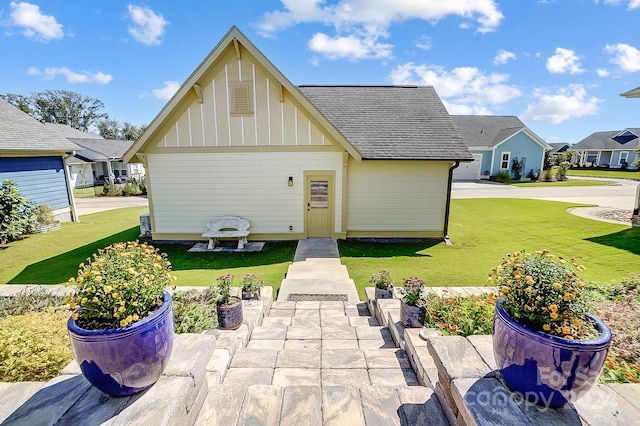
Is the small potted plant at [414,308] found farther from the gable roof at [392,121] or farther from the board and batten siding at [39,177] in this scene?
the board and batten siding at [39,177]

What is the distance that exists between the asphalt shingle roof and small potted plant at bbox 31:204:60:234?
33117mm

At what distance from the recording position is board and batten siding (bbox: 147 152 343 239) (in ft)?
32.5

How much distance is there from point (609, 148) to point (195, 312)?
196 feet

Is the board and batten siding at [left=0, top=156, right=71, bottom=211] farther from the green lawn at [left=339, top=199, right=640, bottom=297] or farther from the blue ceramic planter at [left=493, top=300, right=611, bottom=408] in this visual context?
the blue ceramic planter at [left=493, top=300, right=611, bottom=408]

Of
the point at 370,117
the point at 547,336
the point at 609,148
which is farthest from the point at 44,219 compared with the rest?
the point at 609,148

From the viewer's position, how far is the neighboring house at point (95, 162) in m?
28.5

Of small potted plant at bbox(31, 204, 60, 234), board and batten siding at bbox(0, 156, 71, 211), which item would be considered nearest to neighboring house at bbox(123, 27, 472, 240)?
small potted plant at bbox(31, 204, 60, 234)

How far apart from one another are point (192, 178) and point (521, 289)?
10.1 m

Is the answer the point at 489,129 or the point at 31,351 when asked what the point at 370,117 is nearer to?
the point at 31,351

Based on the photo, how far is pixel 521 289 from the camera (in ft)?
6.47

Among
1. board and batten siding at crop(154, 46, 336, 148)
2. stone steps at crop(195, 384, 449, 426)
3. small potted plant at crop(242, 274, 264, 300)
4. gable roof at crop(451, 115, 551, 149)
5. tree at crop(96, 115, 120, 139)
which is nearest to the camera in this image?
A: stone steps at crop(195, 384, 449, 426)

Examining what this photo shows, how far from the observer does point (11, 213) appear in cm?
1073

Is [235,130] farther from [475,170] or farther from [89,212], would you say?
[475,170]

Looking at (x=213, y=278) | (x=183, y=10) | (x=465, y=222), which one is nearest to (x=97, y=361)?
(x=213, y=278)
